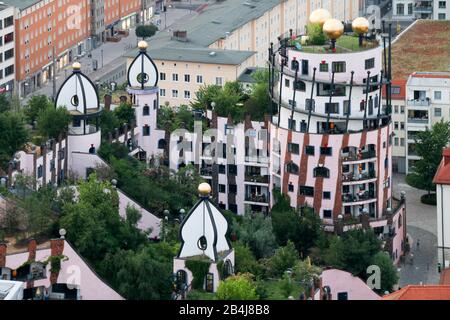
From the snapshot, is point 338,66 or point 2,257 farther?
point 338,66

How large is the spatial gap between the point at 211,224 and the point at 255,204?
785 inches

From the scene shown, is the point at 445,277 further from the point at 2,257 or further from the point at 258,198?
the point at 2,257

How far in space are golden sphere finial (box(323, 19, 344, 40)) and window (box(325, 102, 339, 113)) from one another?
349 cm

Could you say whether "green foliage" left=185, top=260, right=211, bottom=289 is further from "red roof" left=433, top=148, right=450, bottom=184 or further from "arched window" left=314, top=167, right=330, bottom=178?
"red roof" left=433, top=148, right=450, bottom=184

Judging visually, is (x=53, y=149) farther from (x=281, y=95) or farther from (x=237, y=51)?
(x=237, y=51)

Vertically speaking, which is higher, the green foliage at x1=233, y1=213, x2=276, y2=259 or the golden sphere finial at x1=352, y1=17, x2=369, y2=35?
the golden sphere finial at x1=352, y1=17, x2=369, y2=35

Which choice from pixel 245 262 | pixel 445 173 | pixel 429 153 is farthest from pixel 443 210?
pixel 245 262

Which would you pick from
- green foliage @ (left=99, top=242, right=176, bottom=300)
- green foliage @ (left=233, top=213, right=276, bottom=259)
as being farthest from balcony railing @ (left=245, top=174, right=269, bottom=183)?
green foliage @ (left=99, top=242, right=176, bottom=300)

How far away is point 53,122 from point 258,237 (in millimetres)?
14517

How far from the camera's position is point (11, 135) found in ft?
274

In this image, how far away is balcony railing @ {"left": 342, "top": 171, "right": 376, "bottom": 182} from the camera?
84688 mm

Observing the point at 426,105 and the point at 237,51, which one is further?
the point at 237,51

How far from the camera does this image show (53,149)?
8356 cm
